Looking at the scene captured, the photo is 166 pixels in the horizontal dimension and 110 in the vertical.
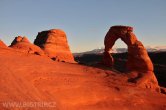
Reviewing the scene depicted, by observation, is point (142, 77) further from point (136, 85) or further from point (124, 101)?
point (124, 101)

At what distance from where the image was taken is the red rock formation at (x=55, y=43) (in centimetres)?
3591

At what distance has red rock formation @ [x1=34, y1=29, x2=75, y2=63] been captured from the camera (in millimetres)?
35906

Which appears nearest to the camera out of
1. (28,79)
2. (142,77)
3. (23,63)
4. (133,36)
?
(28,79)

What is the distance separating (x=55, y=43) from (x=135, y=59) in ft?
62.7

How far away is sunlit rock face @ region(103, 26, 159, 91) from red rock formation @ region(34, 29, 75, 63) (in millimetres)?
14566

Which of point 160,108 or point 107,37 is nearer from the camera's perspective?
point 160,108

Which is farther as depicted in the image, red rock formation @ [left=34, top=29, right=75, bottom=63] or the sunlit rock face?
red rock formation @ [left=34, top=29, right=75, bottom=63]

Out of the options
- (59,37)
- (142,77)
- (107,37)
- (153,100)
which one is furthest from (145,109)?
(59,37)

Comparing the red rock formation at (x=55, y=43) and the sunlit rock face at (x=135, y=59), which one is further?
the red rock formation at (x=55, y=43)

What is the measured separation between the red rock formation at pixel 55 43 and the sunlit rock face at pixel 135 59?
47.8ft

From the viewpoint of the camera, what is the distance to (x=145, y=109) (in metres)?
14.4

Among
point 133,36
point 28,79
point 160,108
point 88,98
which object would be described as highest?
point 133,36

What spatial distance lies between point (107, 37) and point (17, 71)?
12.3 meters

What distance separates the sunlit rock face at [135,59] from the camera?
57.7 feet
